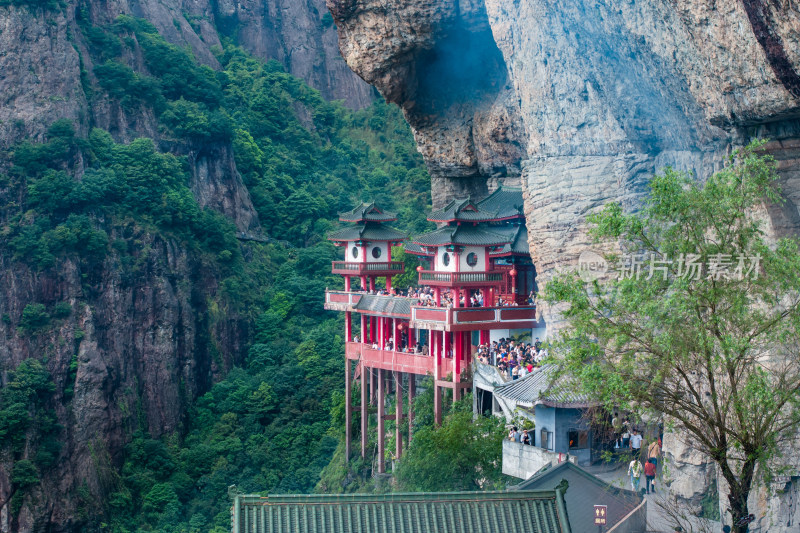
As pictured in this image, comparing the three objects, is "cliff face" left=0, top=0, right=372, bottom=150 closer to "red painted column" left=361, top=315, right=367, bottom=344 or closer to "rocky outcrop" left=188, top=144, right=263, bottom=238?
"rocky outcrop" left=188, top=144, right=263, bottom=238

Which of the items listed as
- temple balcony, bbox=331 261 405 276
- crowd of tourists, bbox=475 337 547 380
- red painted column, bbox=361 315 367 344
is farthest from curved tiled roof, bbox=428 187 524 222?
red painted column, bbox=361 315 367 344

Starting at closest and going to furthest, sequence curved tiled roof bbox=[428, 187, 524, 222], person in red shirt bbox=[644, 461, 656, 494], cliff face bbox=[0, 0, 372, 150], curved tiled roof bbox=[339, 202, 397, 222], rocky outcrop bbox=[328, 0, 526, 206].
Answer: person in red shirt bbox=[644, 461, 656, 494] < curved tiled roof bbox=[428, 187, 524, 222] < rocky outcrop bbox=[328, 0, 526, 206] < curved tiled roof bbox=[339, 202, 397, 222] < cliff face bbox=[0, 0, 372, 150]

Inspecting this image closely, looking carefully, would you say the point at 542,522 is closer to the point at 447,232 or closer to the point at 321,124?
the point at 447,232

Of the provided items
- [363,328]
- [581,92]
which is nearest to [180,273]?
[363,328]

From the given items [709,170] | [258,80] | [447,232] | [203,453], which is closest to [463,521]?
[709,170]

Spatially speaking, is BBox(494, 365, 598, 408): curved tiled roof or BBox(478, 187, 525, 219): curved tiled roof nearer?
BBox(494, 365, 598, 408): curved tiled roof

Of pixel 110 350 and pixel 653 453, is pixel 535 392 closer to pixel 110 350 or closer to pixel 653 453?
pixel 653 453
